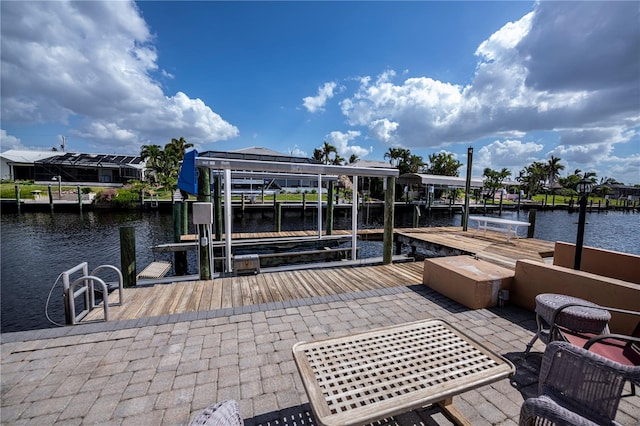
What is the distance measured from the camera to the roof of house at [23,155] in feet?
111

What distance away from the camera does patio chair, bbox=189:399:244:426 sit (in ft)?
4.25

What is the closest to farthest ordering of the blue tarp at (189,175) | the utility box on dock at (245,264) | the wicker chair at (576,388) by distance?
the wicker chair at (576,388) → the blue tarp at (189,175) → the utility box on dock at (245,264)

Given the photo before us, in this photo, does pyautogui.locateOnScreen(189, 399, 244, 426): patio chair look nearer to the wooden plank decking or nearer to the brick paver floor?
the brick paver floor

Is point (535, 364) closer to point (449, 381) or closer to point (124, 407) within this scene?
point (449, 381)

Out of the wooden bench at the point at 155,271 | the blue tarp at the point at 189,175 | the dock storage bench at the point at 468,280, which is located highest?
the blue tarp at the point at 189,175

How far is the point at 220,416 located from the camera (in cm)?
136

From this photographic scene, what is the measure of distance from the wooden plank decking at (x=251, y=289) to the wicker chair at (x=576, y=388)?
126 inches

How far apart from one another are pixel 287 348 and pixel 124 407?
1.51 metres

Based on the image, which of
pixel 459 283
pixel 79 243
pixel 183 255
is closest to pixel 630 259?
pixel 459 283

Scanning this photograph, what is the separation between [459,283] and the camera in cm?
443

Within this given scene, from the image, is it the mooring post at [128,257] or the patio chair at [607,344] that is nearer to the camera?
the patio chair at [607,344]

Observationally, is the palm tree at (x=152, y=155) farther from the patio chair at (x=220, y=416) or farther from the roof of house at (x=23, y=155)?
the patio chair at (x=220, y=416)

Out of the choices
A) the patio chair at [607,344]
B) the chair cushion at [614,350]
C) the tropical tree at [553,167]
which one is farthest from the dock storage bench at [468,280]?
the tropical tree at [553,167]

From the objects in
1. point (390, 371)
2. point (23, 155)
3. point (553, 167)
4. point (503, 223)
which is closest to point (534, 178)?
point (553, 167)
